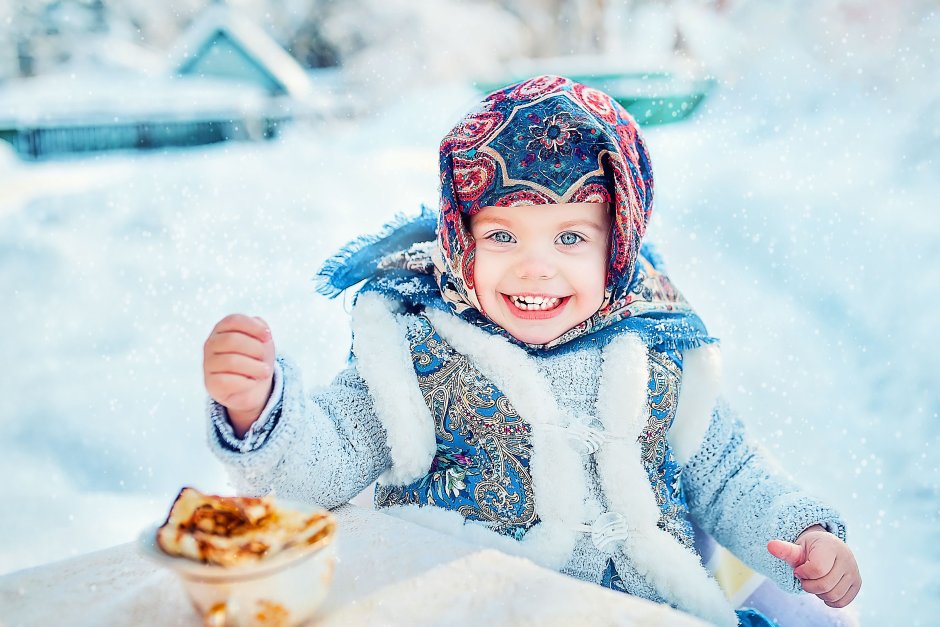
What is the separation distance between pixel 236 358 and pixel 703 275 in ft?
5.69

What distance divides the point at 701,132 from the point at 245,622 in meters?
2.44

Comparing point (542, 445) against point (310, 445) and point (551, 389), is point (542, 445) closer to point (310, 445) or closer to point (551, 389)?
point (551, 389)

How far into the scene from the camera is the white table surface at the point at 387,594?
23.9 inches

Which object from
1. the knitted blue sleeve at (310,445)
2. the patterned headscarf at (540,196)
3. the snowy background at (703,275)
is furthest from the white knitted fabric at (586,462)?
the snowy background at (703,275)

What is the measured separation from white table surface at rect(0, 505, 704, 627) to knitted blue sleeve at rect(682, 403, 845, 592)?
1.52ft

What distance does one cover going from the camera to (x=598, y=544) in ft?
3.23

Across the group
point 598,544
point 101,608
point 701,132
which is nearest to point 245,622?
point 101,608

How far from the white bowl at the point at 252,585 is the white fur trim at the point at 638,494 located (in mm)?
526

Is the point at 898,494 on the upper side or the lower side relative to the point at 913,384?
lower

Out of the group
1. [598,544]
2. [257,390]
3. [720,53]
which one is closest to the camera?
[257,390]

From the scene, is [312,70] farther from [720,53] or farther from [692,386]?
[692,386]

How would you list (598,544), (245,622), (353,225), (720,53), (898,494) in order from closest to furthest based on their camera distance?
(245,622) < (598,544) < (898,494) < (353,225) < (720,53)

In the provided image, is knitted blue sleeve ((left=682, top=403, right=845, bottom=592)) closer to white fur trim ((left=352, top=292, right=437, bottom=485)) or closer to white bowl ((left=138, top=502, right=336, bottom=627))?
white fur trim ((left=352, top=292, right=437, bottom=485))

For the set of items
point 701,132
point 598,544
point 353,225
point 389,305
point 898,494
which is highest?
point 701,132
